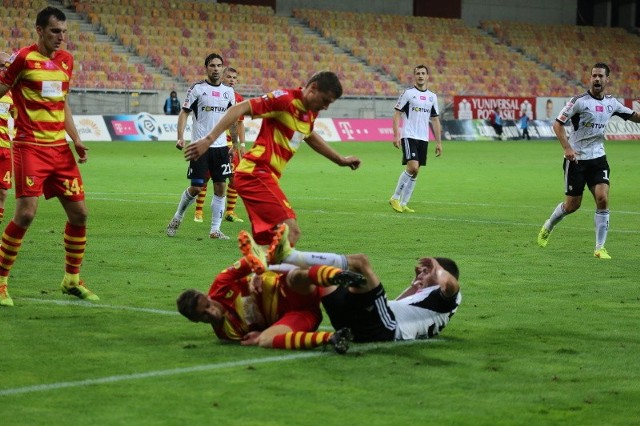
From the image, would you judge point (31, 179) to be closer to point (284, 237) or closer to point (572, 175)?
point (284, 237)

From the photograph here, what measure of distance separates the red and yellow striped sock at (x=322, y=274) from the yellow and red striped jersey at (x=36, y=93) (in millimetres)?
3160

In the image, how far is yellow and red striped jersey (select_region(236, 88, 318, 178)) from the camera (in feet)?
28.2

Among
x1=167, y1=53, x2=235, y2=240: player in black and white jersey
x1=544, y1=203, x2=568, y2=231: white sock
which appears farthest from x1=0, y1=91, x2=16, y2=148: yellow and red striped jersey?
x1=544, y1=203, x2=568, y2=231: white sock

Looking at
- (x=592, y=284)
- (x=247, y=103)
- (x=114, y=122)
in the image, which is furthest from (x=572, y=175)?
(x=114, y=122)

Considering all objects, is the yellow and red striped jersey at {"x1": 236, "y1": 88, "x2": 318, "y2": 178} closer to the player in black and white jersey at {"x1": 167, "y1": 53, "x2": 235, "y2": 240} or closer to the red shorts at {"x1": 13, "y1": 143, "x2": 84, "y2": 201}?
the red shorts at {"x1": 13, "y1": 143, "x2": 84, "y2": 201}

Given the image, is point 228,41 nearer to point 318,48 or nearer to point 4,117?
point 318,48

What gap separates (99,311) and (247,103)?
79.9 inches

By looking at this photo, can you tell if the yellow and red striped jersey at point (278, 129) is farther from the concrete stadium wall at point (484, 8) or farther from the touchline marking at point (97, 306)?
the concrete stadium wall at point (484, 8)

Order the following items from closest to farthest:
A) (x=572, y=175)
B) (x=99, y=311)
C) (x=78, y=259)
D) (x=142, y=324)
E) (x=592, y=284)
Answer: (x=142, y=324)
(x=99, y=311)
(x=78, y=259)
(x=592, y=284)
(x=572, y=175)

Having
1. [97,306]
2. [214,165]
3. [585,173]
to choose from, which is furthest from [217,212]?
[97,306]

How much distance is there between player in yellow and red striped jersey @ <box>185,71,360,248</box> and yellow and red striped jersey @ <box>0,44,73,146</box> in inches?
64.7

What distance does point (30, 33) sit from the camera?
42281 mm

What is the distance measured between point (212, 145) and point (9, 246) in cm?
628

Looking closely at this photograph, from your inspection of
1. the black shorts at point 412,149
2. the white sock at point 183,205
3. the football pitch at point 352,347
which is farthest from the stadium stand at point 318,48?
the football pitch at point 352,347
